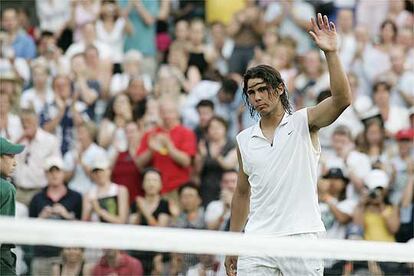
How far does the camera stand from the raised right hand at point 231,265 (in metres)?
8.23

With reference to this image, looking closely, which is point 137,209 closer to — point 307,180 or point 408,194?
point 408,194

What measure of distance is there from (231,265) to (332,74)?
1553 millimetres

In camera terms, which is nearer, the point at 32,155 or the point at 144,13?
the point at 32,155

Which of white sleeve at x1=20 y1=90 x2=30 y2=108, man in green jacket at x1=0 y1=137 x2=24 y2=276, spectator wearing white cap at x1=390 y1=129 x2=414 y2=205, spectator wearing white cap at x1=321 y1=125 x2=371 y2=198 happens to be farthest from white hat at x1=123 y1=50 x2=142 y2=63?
man in green jacket at x1=0 y1=137 x2=24 y2=276

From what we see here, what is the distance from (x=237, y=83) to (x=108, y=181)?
2.63 m

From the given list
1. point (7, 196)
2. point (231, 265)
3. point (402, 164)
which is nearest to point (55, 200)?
point (402, 164)

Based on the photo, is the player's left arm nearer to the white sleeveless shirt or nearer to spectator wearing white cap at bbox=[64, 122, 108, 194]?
the white sleeveless shirt

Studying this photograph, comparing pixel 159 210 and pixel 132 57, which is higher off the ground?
pixel 132 57

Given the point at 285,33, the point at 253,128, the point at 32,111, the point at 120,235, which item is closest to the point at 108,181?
the point at 32,111

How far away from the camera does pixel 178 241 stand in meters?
7.12

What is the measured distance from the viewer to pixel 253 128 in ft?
27.0

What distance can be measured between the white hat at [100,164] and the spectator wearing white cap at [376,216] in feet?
9.53

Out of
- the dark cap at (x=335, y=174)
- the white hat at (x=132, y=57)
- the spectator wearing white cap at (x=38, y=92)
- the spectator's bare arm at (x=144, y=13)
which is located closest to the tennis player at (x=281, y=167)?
the dark cap at (x=335, y=174)

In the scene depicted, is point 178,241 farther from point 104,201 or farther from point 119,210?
point 104,201
